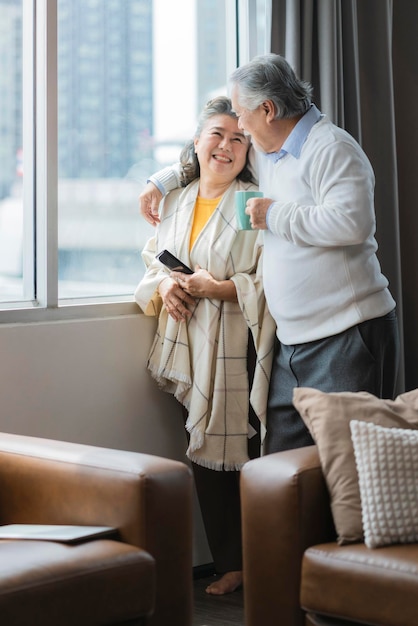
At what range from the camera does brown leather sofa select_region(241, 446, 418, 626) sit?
1.97 metres

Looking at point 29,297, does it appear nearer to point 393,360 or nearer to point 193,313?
point 193,313

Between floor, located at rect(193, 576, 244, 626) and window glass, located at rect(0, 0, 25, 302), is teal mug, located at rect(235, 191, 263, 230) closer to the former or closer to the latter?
window glass, located at rect(0, 0, 25, 302)

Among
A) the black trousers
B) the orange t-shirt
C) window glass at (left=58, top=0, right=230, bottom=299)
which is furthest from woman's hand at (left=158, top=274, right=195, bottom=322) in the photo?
the black trousers

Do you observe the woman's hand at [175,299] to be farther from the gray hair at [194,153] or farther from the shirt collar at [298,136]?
the shirt collar at [298,136]

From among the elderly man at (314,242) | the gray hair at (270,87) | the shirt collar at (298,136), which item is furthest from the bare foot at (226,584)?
the gray hair at (270,87)

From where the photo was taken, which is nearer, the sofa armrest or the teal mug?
the sofa armrest

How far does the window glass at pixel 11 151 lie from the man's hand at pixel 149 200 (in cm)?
41

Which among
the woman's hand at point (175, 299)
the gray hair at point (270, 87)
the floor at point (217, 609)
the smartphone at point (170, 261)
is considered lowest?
the floor at point (217, 609)

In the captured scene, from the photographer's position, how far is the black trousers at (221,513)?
3023 millimetres

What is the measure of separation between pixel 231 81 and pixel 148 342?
891 millimetres

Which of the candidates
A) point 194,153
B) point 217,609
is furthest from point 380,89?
point 217,609

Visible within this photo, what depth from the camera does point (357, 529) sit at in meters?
2.14

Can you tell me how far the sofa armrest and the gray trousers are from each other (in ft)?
1.47

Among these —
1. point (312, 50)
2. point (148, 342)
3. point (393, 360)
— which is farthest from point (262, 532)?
point (312, 50)
